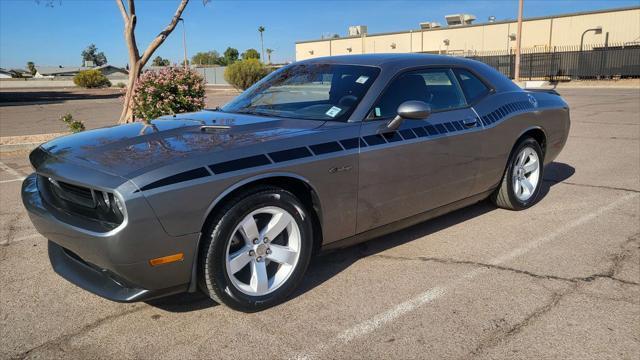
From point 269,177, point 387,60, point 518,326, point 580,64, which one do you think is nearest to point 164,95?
point 387,60

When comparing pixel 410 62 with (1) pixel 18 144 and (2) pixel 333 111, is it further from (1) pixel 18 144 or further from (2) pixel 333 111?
(1) pixel 18 144

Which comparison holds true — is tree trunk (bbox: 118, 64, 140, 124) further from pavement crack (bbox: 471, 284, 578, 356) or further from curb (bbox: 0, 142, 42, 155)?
pavement crack (bbox: 471, 284, 578, 356)

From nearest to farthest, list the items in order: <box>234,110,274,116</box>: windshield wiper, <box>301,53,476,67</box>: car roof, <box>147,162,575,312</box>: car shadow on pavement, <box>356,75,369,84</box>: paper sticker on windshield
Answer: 1. <box>147,162,575,312</box>: car shadow on pavement
2. <box>356,75,369,84</box>: paper sticker on windshield
3. <box>234,110,274,116</box>: windshield wiper
4. <box>301,53,476,67</box>: car roof

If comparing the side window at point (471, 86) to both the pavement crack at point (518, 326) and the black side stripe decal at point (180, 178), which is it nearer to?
the pavement crack at point (518, 326)

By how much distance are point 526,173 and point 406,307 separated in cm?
281

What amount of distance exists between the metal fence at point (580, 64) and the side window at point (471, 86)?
34.9 meters

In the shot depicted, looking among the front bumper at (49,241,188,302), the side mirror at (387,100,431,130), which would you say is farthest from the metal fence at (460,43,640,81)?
the front bumper at (49,241,188,302)

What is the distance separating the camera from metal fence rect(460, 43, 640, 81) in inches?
1336

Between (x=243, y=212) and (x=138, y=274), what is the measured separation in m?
0.65

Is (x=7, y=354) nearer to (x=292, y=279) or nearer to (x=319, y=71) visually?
(x=292, y=279)

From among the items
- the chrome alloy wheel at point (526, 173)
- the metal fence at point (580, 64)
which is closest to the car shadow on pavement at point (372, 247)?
the chrome alloy wheel at point (526, 173)

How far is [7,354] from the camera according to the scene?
2791 mm

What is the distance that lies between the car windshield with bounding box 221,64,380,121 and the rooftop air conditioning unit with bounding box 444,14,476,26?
1969 inches

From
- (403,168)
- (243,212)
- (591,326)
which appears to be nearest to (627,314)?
(591,326)
